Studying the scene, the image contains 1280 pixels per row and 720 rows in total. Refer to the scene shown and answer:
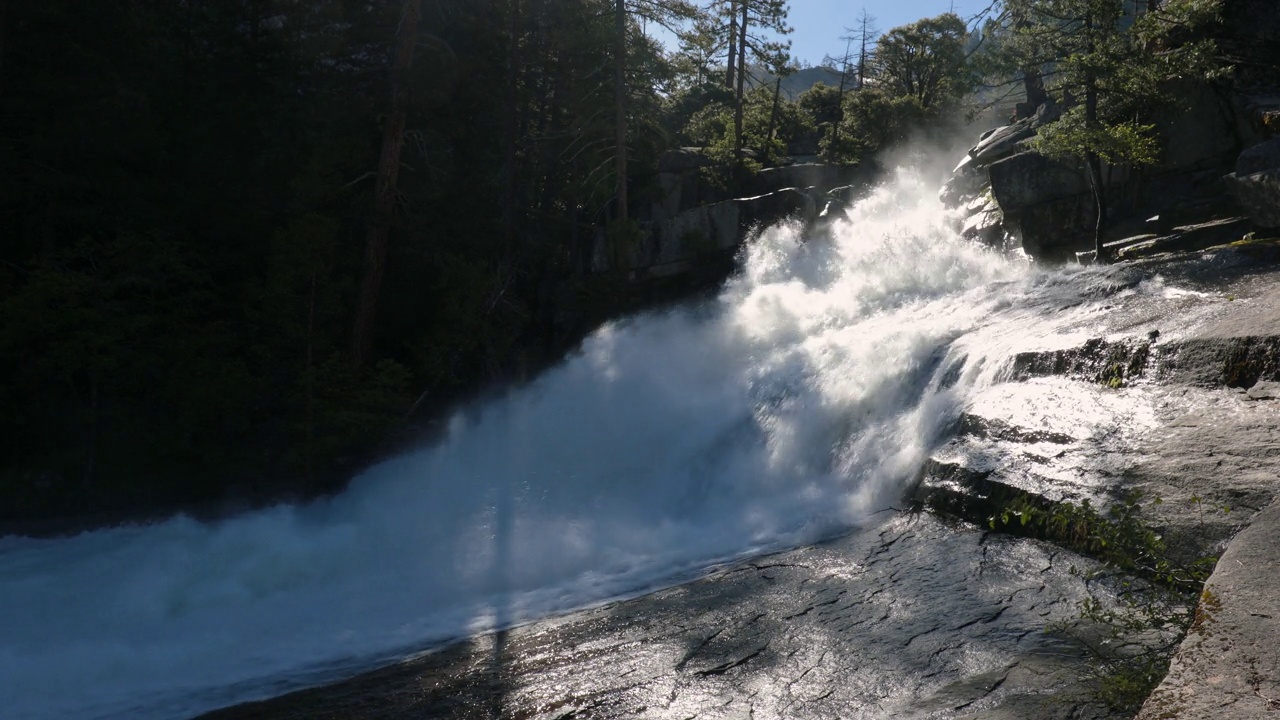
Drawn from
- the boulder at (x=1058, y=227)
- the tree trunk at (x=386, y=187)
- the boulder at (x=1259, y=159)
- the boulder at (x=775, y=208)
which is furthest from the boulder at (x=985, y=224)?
the tree trunk at (x=386, y=187)

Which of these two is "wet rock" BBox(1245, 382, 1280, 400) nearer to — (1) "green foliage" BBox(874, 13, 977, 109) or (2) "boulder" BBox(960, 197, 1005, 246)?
(2) "boulder" BBox(960, 197, 1005, 246)

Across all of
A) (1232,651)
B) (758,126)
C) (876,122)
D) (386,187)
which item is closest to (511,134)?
(386,187)

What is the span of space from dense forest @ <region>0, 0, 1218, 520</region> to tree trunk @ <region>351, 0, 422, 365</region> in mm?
51

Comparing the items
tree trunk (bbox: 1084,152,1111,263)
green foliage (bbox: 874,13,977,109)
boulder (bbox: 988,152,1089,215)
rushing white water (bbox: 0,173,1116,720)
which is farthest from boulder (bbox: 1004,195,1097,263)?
green foliage (bbox: 874,13,977,109)

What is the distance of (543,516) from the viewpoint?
12203 millimetres

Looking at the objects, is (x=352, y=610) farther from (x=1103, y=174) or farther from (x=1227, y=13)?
(x=1227, y=13)

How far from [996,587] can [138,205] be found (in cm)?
1801

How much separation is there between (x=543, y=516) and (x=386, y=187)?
955 cm

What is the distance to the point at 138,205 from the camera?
703 inches

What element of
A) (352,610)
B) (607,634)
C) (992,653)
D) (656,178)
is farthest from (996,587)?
(656,178)

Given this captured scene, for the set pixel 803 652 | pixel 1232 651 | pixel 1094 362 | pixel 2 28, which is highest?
pixel 2 28

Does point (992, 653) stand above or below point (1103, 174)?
below

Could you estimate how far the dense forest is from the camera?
16812 mm

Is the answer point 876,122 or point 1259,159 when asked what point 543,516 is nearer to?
point 1259,159
